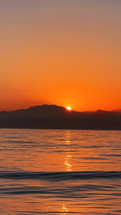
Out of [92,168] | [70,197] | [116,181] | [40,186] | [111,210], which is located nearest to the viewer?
[111,210]

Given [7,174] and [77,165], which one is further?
[77,165]

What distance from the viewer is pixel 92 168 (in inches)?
1570

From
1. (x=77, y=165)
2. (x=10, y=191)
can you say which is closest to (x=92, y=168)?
(x=77, y=165)

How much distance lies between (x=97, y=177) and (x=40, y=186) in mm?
5877

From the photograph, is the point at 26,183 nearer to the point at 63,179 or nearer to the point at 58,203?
the point at 63,179

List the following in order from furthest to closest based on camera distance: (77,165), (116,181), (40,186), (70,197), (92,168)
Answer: (77,165), (92,168), (116,181), (40,186), (70,197)

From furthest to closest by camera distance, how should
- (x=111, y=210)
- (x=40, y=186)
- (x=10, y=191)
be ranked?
(x=40, y=186), (x=10, y=191), (x=111, y=210)

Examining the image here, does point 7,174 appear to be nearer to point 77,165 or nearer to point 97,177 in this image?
point 97,177

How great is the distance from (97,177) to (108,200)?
10.1 metres

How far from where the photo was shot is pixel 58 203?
22359 millimetres

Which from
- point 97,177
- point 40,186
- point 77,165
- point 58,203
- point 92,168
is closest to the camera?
point 58,203

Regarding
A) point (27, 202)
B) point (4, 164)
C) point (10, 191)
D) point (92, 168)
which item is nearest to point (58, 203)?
point (27, 202)

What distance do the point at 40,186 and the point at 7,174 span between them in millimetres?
6122

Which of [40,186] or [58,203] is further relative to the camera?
[40,186]
